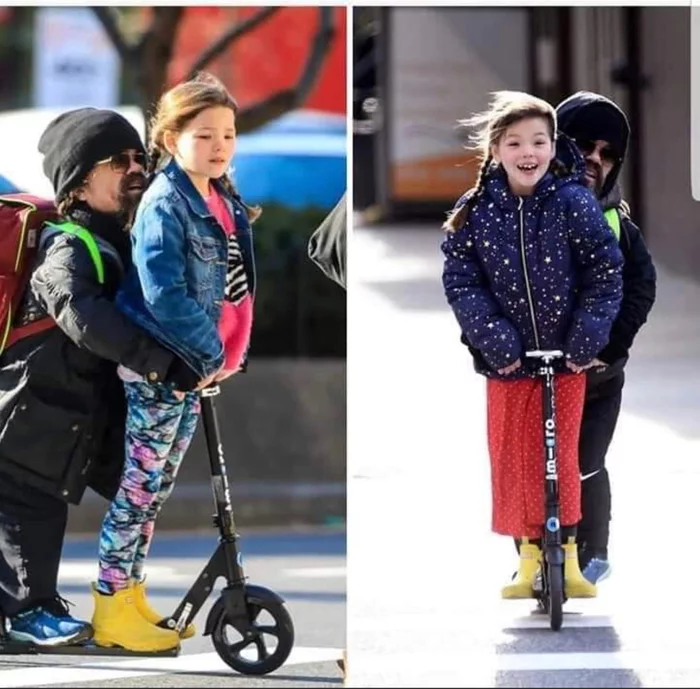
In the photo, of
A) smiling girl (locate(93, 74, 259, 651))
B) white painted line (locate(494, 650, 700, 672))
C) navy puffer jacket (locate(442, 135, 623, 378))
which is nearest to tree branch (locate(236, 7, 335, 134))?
navy puffer jacket (locate(442, 135, 623, 378))

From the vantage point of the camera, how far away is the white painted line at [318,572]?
27.6 ft

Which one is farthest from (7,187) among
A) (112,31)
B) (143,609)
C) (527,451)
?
(112,31)

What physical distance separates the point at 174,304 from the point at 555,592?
133cm

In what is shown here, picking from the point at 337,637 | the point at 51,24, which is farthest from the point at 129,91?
the point at 337,637

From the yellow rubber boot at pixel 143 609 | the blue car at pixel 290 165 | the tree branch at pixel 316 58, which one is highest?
the tree branch at pixel 316 58

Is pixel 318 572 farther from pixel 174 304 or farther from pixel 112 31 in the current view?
pixel 174 304

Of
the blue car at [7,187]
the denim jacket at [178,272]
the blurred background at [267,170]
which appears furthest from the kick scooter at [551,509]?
the blurred background at [267,170]

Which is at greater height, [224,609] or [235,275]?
[235,275]

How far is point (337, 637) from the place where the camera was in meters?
6.46

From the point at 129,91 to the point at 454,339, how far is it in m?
6.16

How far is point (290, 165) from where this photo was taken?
1255cm

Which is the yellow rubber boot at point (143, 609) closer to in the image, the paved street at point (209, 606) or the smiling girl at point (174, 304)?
the smiling girl at point (174, 304)

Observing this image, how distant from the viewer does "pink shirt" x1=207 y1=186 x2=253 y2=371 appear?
4895 millimetres

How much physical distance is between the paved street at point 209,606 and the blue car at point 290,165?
293cm
